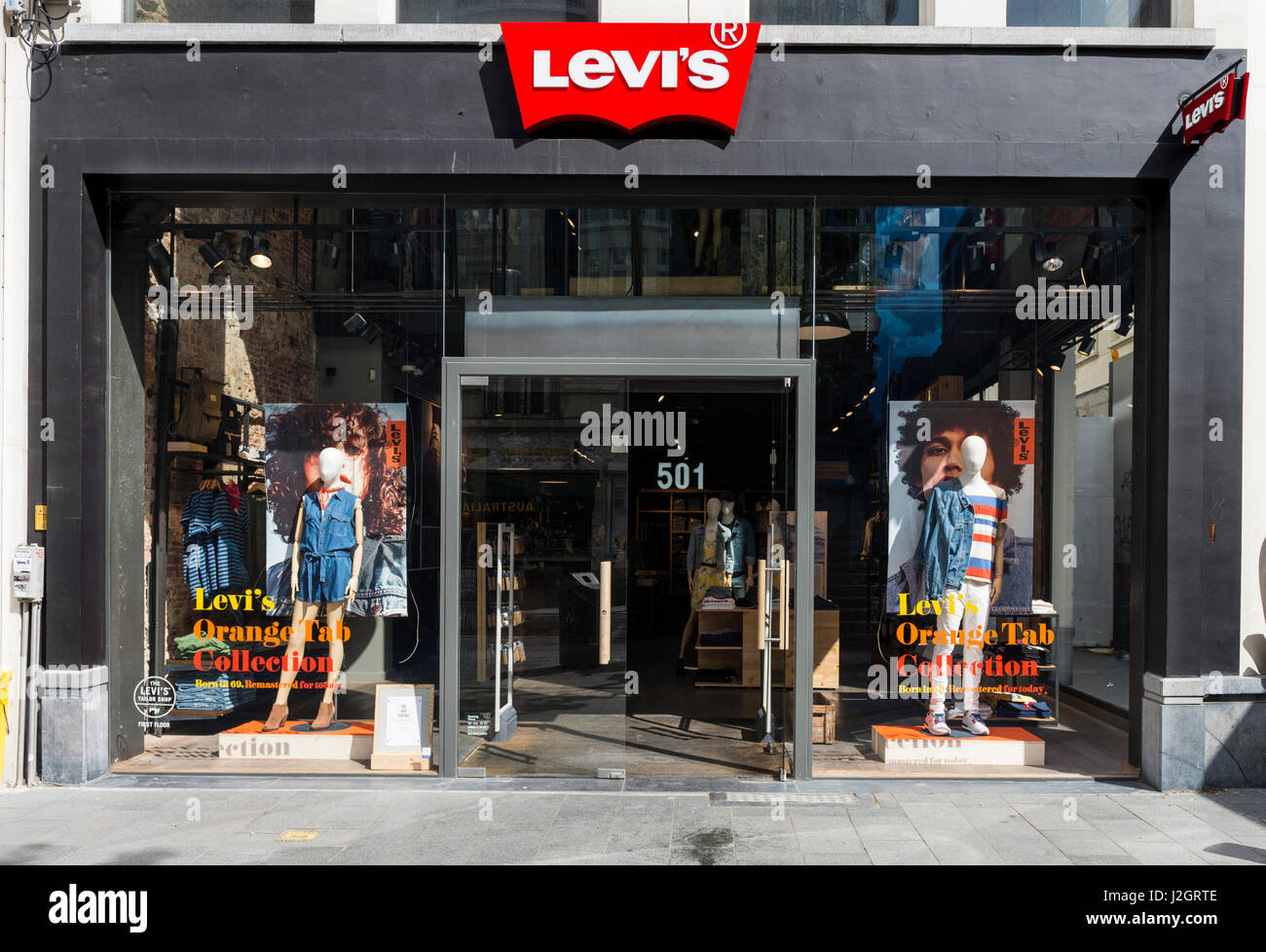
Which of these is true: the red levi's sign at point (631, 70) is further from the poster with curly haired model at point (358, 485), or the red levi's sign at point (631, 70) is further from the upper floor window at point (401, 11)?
the poster with curly haired model at point (358, 485)

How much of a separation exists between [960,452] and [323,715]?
5470 mm

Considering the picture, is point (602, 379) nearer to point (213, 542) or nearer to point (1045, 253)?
point (213, 542)

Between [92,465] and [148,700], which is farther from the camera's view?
[148,700]

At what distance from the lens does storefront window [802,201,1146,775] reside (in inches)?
264

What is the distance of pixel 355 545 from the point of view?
6.86m

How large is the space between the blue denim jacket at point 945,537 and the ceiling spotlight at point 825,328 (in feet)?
4.72

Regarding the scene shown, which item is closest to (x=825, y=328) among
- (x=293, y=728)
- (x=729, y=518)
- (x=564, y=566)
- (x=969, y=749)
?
Result: (x=564, y=566)

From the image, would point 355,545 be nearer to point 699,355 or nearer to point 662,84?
point 699,355

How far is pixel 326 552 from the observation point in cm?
688

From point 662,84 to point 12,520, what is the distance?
19.0 feet

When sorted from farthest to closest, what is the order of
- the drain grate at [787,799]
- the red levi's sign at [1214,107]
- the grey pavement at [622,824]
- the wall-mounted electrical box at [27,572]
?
the wall-mounted electrical box at [27,572] < the drain grate at [787,799] < the red levi's sign at [1214,107] < the grey pavement at [622,824]

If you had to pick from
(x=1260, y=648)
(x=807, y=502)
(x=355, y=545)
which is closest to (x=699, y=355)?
(x=807, y=502)

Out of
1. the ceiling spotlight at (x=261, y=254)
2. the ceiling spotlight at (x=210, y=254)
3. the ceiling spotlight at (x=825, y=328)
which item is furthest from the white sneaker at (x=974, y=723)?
the ceiling spotlight at (x=210, y=254)

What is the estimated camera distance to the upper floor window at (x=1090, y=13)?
6.50 meters
